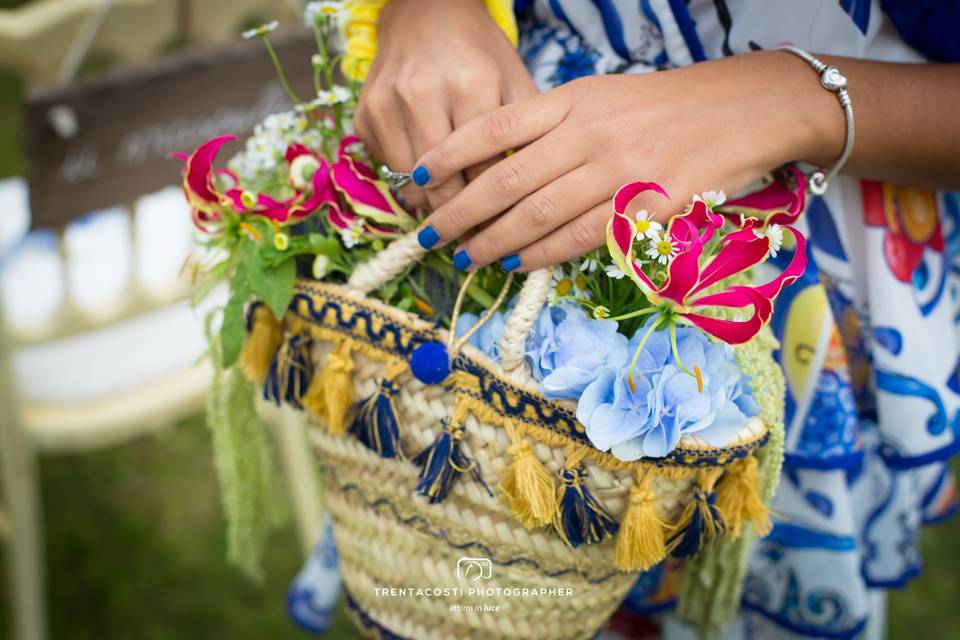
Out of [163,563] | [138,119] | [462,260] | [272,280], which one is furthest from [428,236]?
[163,563]

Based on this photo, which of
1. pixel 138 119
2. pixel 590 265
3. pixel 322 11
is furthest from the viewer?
pixel 138 119

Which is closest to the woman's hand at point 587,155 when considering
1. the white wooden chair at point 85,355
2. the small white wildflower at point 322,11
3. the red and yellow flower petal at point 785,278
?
the red and yellow flower petal at point 785,278

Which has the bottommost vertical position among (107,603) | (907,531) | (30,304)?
(107,603)

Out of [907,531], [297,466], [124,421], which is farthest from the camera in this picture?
[297,466]

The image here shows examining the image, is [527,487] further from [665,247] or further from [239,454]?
[239,454]

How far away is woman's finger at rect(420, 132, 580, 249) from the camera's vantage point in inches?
22.6

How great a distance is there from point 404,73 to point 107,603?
1650mm

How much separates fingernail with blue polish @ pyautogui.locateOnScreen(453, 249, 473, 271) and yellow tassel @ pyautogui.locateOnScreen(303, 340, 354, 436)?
0.11 metres

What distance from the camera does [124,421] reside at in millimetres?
1396

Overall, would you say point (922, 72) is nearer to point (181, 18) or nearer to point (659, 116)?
point (659, 116)

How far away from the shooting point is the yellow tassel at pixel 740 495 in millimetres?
604

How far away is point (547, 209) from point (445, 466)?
206 millimetres

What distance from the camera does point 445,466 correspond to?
61cm

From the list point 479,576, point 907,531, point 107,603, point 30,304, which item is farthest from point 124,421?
point 907,531
